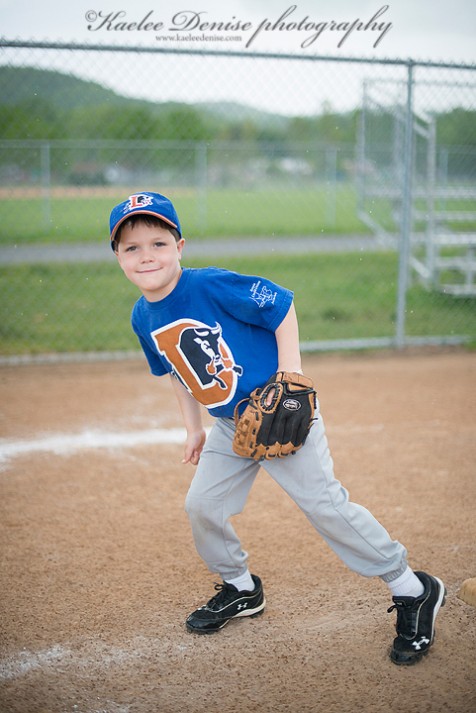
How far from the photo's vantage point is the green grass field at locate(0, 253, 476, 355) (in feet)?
21.6

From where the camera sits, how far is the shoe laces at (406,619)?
2232 mm

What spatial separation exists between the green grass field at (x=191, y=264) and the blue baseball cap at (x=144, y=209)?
399 cm

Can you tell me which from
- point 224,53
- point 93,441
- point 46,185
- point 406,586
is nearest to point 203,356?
point 406,586

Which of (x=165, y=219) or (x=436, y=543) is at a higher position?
(x=165, y=219)

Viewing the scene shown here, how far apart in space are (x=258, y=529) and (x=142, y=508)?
0.58 metres

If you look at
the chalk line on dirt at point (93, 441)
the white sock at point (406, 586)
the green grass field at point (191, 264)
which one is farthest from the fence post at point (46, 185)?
the white sock at point (406, 586)

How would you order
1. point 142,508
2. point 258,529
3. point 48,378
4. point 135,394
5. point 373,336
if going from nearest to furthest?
point 258,529, point 142,508, point 135,394, point 48,378, point 373,336

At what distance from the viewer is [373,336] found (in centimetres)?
660

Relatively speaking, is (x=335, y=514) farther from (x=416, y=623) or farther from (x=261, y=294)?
(x=261, y=294)

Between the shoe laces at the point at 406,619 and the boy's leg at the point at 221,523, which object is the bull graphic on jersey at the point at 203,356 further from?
the shoe laces at the point at 406,619

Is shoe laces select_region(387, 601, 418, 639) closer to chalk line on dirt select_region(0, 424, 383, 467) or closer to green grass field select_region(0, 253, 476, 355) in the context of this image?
chalk line on dirt select_region(0, 424, 383, 467)

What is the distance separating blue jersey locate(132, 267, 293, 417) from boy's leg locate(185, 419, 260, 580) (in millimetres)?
178

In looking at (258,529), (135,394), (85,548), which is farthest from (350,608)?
(135,394)

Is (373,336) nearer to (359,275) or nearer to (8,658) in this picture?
(359,275)
